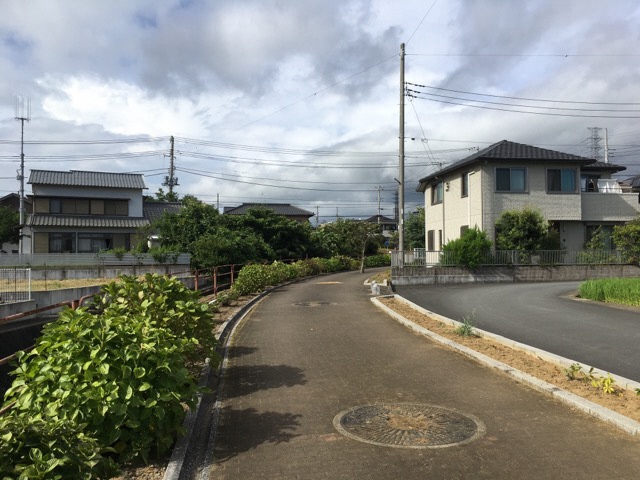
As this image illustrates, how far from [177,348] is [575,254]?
23.4m

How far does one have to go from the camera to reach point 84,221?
36375 millimetres

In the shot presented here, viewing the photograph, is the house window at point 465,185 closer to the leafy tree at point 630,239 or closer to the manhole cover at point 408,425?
the leafy tree at point 630,239

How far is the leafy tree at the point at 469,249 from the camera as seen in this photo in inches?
837

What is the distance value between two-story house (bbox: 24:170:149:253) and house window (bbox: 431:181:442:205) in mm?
21622

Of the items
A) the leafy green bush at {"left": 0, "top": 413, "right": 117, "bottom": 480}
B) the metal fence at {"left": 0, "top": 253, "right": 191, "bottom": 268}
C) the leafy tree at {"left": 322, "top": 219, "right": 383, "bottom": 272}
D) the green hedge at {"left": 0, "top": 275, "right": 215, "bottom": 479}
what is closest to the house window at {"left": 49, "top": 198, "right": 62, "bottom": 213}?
the metal fence at {"left": 0, "top": 253, "right": 191, "bottom": 268}

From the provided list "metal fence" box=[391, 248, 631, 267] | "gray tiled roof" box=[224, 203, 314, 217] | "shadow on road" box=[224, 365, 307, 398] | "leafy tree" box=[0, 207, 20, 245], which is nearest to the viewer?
"shadow on road" box=[224, 365, 307, 398]

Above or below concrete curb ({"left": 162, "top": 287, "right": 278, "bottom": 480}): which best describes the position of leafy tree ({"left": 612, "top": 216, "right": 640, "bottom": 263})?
above

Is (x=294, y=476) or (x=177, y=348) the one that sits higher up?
(x=177, y=348)

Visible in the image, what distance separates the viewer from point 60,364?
3.85 meters

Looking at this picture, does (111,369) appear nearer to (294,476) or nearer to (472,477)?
(294,476)

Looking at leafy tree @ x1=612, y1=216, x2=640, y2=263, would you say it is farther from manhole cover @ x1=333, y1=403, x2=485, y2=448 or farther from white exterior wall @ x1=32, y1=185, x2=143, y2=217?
white exterior wall @ x1=32, y1=185, x2=143, y2=217

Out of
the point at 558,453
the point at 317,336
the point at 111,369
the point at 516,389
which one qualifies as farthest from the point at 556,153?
the point at 111,369

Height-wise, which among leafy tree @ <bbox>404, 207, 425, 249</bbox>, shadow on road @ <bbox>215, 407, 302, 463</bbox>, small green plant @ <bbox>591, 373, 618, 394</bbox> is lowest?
shadow on road @ <bbox>215, 407, 302, 463</bbox>

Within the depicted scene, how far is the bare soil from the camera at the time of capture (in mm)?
5274
